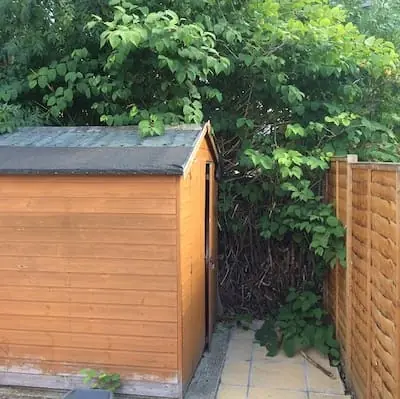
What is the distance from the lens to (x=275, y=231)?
5461 millimetres

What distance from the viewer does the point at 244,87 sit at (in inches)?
224

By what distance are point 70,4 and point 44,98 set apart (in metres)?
1.03

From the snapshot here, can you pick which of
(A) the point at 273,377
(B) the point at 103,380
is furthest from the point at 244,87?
(B) the point at 103,380

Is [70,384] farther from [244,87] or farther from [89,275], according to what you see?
[244,87]

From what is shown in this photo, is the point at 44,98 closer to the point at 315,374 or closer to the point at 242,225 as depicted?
the point at 242,225

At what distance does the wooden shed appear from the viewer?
368 centimetres

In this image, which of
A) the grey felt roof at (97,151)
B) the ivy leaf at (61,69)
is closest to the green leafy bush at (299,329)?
the grey felt roof at (97,151)

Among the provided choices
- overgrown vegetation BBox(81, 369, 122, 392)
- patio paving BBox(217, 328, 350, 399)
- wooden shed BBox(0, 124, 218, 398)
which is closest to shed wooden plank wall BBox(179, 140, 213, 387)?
wooden shed BBox(0, 124, 218, 398)

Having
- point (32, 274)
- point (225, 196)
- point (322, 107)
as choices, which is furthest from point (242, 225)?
point (32, 274)

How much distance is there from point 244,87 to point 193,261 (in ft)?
7.99

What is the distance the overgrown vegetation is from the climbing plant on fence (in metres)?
2.12

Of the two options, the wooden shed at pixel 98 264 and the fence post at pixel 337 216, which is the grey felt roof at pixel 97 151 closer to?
the wooden shed at pixel 98 264

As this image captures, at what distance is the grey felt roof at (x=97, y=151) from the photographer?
11.9 ft

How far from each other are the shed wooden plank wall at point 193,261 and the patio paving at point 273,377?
0.36 m
